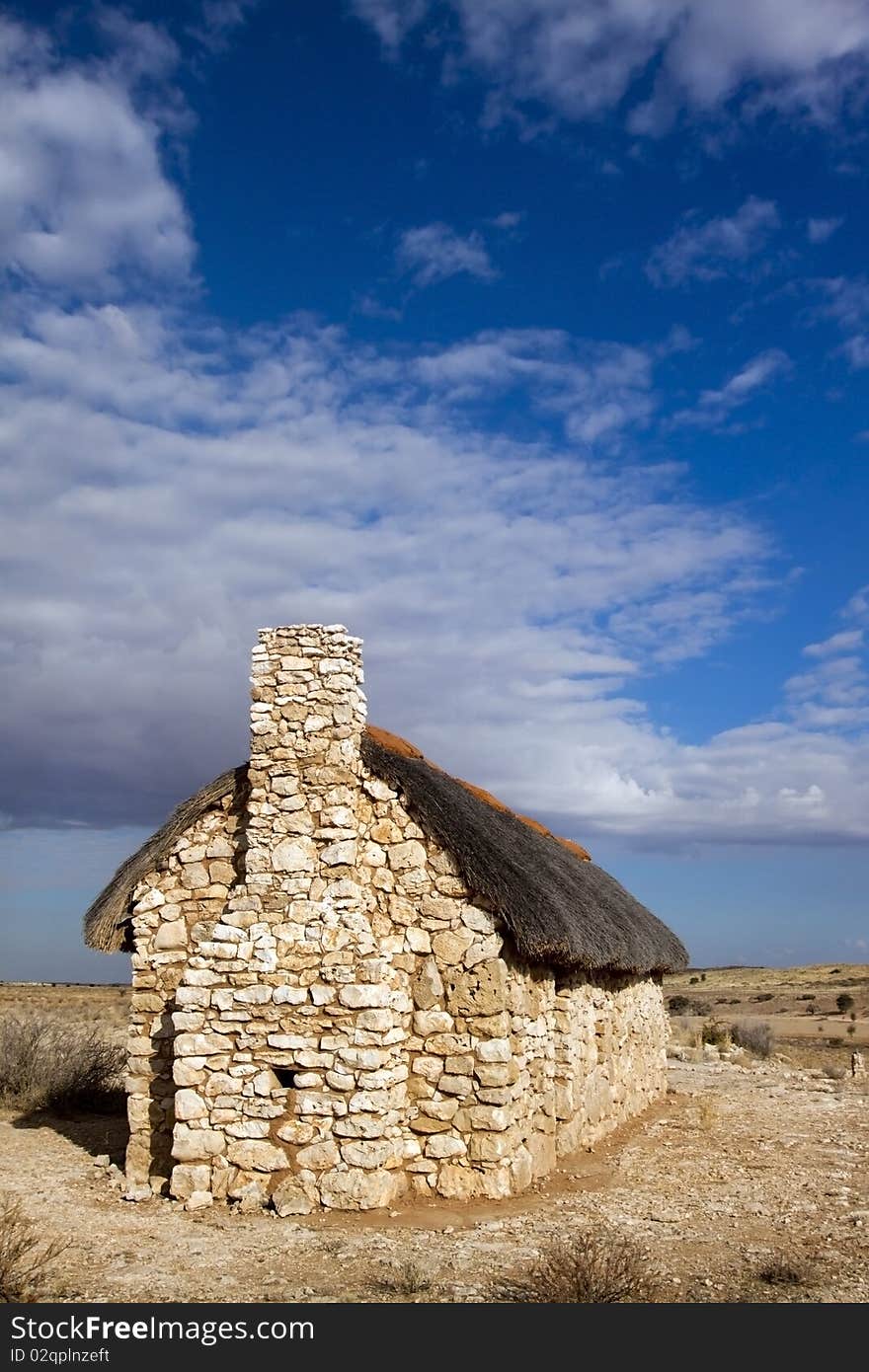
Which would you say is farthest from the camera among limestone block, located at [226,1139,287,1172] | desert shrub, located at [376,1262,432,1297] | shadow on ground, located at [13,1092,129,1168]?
shadow on ground, located at [13,1092,129,1168]

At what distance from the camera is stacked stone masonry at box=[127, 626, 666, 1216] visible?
30.9ft

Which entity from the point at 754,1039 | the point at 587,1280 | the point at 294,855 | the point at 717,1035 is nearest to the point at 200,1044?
the point at 294,855

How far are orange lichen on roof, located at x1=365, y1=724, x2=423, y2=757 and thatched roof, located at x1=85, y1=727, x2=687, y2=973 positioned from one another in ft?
0.06

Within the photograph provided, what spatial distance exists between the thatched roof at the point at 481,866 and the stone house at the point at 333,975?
36mm

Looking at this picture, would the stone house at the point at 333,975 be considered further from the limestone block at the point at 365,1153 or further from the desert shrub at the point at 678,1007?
the desert shrub at the point at 678,1007

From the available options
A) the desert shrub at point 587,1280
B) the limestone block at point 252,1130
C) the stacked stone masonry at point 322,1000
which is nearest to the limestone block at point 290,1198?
the stacked stone masonry at point 322,1000

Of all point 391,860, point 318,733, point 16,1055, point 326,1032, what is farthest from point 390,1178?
point 16,1055

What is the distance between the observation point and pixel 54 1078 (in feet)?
49.9

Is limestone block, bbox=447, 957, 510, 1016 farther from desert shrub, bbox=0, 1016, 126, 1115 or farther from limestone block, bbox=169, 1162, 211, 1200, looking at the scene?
desert shrub, bbox=0, 1016, 126, 1115

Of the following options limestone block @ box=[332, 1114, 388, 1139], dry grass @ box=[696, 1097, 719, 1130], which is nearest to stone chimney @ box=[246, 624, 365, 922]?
limestone block @ box=[332, 1114, 388, 1139]

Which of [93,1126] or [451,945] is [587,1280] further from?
[93,1126]

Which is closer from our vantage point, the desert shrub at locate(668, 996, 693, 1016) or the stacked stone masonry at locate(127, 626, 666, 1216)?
the stacked stone masonry at locate(127, 626, 666, 1216)

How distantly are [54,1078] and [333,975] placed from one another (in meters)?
7.93
